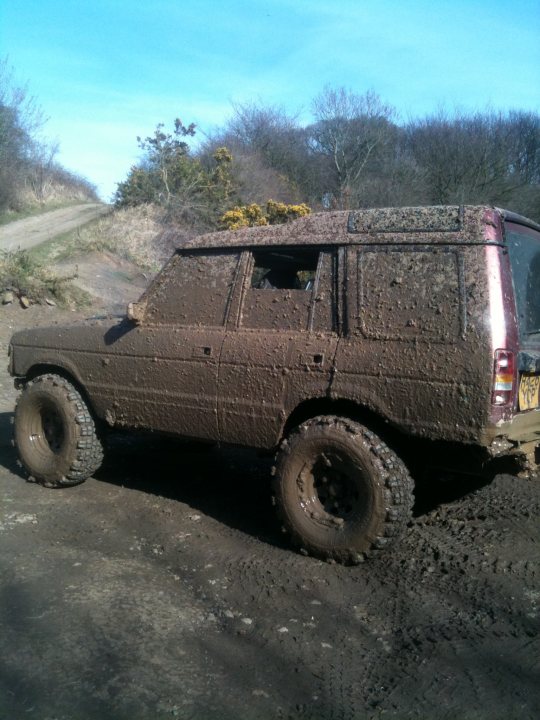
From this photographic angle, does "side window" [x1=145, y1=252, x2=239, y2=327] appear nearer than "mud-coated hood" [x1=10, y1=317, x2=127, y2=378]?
Yes

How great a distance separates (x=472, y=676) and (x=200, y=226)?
22.3 metres

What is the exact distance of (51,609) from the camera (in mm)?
3500

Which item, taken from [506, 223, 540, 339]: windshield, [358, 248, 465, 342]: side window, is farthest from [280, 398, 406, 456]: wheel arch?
[506, 223, 540, 339]: windshield

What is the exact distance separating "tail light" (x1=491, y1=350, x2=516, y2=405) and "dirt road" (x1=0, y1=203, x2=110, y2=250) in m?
18.4

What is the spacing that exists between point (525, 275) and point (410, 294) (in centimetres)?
74

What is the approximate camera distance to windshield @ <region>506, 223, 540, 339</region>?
13.1 ft

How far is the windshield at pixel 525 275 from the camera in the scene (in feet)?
13.1

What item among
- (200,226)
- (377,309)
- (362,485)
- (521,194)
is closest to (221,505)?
(362,485)

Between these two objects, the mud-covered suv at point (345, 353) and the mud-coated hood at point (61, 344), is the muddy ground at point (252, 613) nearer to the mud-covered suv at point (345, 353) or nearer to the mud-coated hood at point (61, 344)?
the mud-covered suv at point (345, 353)

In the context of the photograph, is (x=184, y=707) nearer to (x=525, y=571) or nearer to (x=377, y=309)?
(x=525, y=571)

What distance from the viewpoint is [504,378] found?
366 cm

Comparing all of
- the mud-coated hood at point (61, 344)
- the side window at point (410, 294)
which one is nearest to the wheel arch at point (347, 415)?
the side window at point (410, 294)

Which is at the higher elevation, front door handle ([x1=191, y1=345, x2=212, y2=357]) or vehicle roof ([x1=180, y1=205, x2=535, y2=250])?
vehicle roof ([x1=180, y1=205, x2=535, y2=250])

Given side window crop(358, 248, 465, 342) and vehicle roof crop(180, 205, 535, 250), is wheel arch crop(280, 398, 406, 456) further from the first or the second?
vehicle roof crop(180, 205, 535, 250)
